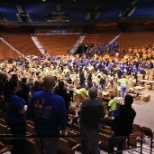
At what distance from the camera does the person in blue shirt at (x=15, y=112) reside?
168 inches

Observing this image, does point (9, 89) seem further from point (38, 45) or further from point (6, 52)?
point (38, 45)

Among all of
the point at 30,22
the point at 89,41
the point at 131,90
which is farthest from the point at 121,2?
the point at 131,90

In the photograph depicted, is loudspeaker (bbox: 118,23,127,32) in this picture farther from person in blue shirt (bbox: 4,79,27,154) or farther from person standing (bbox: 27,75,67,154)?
person standing (bbox: 27,75,67,154)

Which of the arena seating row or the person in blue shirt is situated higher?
the arena seating row

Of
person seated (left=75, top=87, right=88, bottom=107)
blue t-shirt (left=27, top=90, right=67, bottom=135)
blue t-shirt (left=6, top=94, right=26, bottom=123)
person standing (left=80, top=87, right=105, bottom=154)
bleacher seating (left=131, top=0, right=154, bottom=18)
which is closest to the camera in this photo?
blue t-shirt (left=27, top=90, right=67, bottom=135)

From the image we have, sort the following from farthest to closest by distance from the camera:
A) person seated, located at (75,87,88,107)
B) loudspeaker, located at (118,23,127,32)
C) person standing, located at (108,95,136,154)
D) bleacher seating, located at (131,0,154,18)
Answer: loudspeaker, located at (118,23,127,32) < bleacher seating, located at (131,0,154,18) < person seated, located at (75,87,88,107) < person standing, located at (108,95,136,154)

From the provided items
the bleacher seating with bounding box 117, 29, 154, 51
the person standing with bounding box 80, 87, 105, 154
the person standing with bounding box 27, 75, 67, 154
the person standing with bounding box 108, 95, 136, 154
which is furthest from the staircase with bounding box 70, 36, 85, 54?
the person standing with bounding box 27, 75, 67, 154

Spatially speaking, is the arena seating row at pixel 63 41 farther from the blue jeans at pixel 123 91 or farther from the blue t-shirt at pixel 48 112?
the blue t-shirt at pixel 48 112

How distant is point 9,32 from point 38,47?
185 inches

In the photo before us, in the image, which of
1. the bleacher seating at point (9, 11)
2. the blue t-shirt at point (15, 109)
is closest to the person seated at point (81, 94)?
the blue t-shirt at point (15, 109)

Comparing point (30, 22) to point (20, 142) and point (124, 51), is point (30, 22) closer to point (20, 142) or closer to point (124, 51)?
point (124, 51)

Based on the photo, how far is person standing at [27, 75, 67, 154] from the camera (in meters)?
3.73

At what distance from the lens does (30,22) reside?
3225 cm

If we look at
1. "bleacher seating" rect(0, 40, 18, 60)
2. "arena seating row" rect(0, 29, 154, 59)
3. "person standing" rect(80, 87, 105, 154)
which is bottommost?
"person standing" rect(80, 87, 105, 154)
